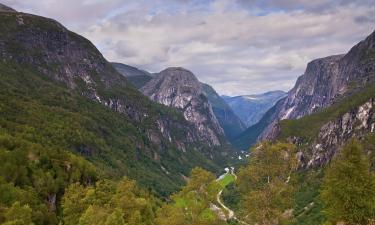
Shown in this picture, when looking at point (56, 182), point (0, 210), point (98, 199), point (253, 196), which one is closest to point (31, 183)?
point (56, 182)

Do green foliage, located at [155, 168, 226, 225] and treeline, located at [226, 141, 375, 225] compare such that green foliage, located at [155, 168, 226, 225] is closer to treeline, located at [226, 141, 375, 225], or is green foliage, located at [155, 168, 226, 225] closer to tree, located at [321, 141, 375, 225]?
treeline, located at [226, 141, 375, 225]

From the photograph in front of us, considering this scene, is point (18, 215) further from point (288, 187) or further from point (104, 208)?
point (288, 187)

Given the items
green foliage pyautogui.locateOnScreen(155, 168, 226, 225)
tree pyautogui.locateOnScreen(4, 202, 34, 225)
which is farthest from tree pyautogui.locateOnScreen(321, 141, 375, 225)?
tree pyautogui.locateOnScreen(4, 202, 34, 225)

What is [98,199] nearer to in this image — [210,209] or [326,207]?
[210,209]

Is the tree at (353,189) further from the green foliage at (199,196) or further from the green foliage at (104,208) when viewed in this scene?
the green foliage at (104,208)

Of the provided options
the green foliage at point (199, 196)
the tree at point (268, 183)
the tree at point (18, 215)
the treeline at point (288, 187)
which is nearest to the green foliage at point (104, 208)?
the tree at point (18, 215)

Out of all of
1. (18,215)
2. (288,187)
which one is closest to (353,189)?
(288,187)

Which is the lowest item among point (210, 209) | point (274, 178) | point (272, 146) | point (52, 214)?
point (52, 214)

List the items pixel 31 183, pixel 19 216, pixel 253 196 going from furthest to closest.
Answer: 1. pixel 31 183
2. pixel 19 216
3. pixel 253 196
